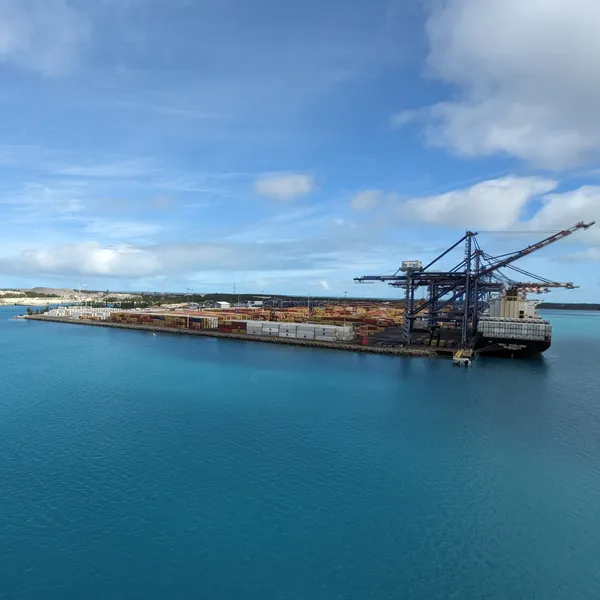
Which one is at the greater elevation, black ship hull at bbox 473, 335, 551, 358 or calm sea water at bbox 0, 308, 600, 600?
black ship hull at bbox 473, 335, 551, 358

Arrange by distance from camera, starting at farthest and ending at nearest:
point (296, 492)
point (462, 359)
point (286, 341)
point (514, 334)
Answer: point (286, 341)
point (514, 334)
point (462, 359)
point (296, 492)

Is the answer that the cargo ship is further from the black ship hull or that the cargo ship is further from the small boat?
the small boat

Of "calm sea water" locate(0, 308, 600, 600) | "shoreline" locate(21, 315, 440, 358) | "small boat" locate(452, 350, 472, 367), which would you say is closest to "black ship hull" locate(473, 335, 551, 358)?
"small boat" locate(452, 350, 472, 367)

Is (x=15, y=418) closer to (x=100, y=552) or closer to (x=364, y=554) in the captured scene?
(x=100, y=552)

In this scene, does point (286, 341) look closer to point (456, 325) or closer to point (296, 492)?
point (456, 325)

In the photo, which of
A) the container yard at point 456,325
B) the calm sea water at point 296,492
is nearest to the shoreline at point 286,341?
the container yard at point 456,325

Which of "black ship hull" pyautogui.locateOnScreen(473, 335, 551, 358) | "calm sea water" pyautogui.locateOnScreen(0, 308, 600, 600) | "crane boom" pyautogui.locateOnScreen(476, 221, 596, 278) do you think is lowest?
"calm sea water" pyautogui.locateOnScreen(0, 308, 600, 600)

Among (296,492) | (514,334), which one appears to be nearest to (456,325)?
(514,334)
